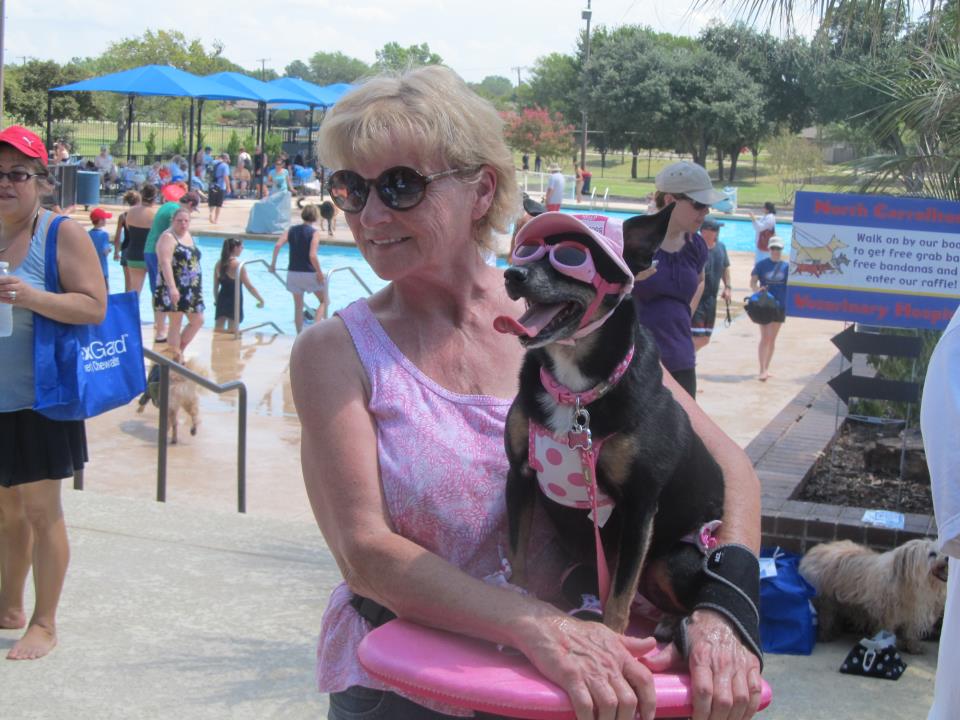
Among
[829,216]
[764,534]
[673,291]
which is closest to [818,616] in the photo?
[764,534]

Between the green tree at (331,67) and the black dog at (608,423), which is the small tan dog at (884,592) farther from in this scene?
the green tree at (331,67)

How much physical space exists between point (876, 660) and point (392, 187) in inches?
134

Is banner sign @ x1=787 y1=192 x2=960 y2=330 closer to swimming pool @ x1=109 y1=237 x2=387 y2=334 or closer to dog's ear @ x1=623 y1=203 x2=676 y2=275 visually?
dog's ear @ x1=623 y1=203 x2=676 y2=275

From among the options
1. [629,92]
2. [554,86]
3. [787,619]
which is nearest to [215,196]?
[787,619]

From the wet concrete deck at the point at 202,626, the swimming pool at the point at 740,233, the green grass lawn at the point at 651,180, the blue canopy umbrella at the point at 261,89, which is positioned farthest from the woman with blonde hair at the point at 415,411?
the green grass lawn at the point at 651,180

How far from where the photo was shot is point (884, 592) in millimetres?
4652

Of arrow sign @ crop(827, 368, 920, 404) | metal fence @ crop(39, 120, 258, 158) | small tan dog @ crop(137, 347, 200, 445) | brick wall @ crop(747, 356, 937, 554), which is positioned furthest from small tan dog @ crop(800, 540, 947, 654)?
metal fence @ crop(39, 120, 258, 158)

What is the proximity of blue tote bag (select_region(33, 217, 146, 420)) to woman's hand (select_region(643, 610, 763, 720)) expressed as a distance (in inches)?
126

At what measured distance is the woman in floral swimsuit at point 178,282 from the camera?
12406 mm

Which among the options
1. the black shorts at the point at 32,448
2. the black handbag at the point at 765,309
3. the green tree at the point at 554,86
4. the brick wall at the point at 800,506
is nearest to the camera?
the black shorts at the point at 32,448

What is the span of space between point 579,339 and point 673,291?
4.29m

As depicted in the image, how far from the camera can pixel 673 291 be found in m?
6.05

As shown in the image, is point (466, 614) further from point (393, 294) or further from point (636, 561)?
point (393, 294)

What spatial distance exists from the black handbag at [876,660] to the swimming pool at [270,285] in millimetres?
10626
